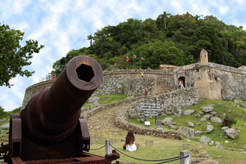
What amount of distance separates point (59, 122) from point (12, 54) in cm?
961

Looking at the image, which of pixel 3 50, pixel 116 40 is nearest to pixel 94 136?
pixel 3 50

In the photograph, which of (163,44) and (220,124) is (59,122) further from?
(163,44)

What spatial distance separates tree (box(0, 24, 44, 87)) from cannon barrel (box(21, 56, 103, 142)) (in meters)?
8.80

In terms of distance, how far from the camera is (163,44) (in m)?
39.6

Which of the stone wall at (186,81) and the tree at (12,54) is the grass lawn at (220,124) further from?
the tree at (12,54)

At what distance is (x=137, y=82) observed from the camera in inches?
1101

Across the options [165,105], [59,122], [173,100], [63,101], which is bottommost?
[165,105]

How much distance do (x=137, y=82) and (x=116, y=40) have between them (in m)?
27.9

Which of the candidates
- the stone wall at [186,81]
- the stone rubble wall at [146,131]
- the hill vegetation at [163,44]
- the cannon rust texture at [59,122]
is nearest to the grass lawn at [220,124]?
the stone rubble wall at [146,131]

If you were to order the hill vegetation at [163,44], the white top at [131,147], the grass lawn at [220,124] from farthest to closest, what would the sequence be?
the hill vegetation at [163,44] < the grass lawn at [220,124] < the white top at [131,147]

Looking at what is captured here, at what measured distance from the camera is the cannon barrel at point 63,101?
2.73m

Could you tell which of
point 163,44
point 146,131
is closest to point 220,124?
point 146,131

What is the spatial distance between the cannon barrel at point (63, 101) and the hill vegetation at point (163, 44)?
26.9m

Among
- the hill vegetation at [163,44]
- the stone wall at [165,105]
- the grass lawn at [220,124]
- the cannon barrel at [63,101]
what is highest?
the hill vegetation at [163,44]
